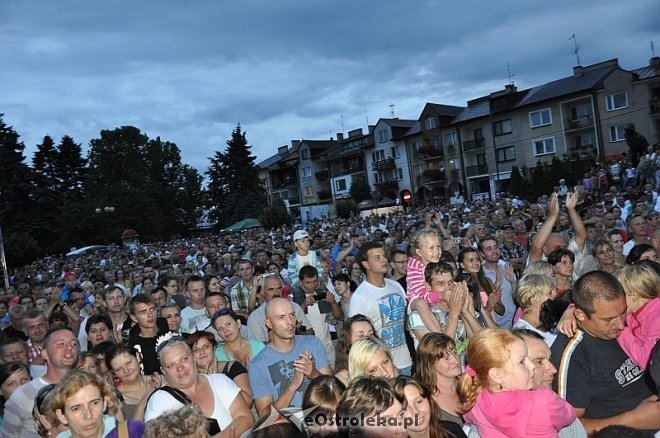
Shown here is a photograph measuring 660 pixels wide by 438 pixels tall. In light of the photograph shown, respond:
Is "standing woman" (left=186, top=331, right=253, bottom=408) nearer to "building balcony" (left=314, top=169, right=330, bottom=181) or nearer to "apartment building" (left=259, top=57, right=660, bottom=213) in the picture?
"apartment building" (left=259, top=57, right=660, bottom=213)

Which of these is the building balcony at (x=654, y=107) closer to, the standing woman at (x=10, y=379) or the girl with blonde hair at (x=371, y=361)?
the girl with blonde hair at (x=371, y=361)

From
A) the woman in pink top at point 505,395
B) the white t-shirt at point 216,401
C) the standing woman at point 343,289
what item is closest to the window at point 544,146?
the standing woman at point 343,289

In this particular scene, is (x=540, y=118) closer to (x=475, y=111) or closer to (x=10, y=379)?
(x=475, y=111)

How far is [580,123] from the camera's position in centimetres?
4097

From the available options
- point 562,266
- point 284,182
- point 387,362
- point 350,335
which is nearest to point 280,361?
point 350,335

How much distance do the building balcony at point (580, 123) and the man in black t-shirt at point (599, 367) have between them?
139ft

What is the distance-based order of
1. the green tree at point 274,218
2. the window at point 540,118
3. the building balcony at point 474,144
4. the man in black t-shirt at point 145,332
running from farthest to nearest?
the green tree at point 274,218 < the building balcony at point 474,144 < the window at point 540,118 < the man in black t-shirt at point 145,332

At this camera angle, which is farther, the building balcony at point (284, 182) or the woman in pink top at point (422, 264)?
the building balcony at point (284, 182)

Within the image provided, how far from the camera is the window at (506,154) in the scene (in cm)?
4574

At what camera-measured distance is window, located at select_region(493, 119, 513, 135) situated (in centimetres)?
4572

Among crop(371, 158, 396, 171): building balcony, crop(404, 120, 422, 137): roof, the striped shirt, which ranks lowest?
the striped shirt

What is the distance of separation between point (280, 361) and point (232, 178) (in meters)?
58.8

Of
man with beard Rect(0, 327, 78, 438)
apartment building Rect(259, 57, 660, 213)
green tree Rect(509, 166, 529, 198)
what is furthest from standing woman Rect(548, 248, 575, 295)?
apartment building Rect(259, 57, 660, 213)

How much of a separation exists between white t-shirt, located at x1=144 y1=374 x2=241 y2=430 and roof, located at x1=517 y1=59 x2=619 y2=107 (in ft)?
139
